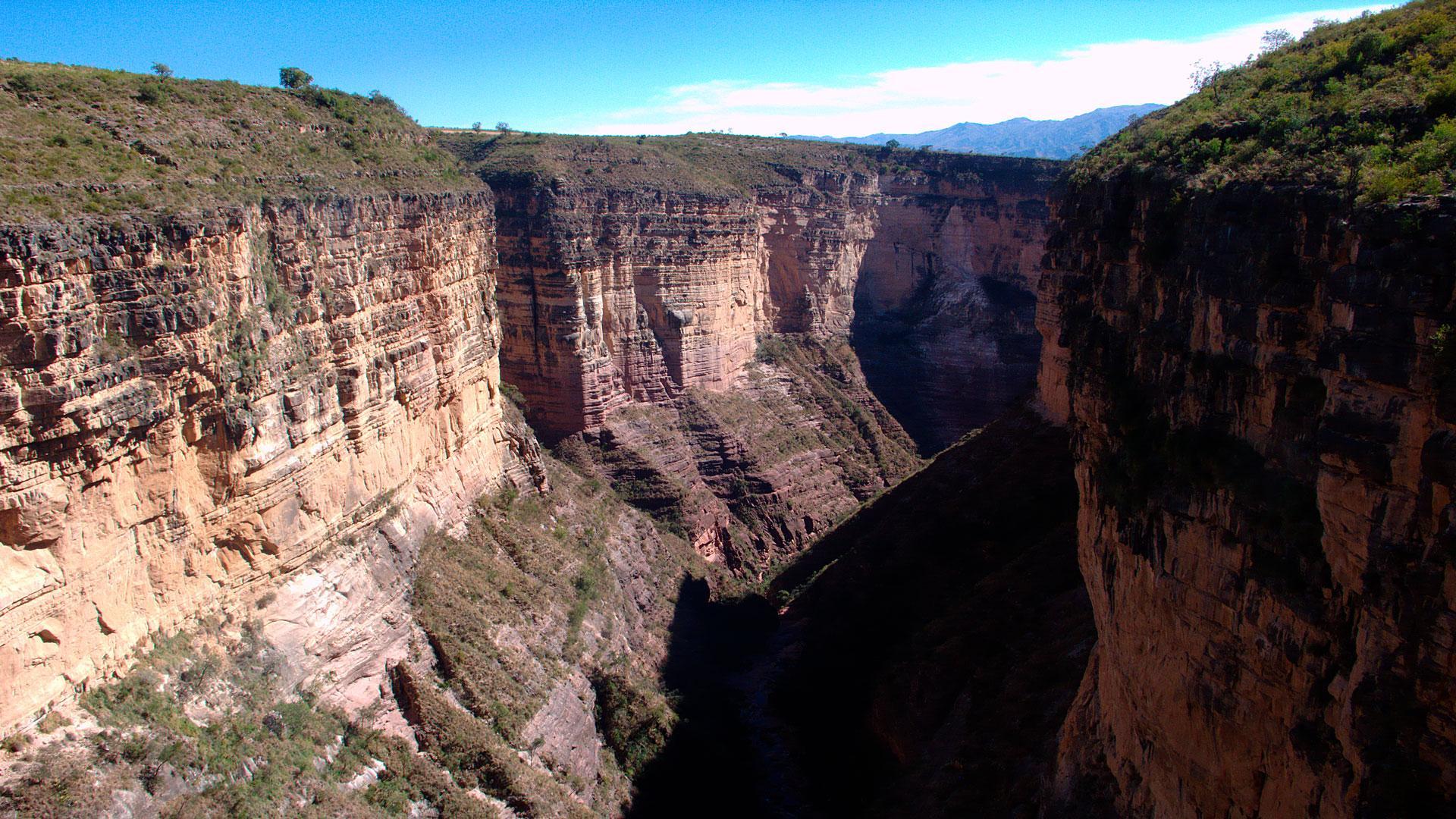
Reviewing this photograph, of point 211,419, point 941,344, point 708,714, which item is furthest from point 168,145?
point 941,344

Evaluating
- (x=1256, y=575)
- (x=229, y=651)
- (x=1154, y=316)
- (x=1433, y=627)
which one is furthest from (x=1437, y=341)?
(x=229, y=651)

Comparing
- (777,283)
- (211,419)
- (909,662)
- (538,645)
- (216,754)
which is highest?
(211,419)

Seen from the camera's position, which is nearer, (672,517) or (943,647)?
(943,647)

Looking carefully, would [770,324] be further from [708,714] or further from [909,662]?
[909,662]

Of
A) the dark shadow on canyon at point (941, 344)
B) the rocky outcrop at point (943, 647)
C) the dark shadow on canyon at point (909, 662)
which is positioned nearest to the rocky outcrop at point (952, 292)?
the dark shadow on canyon at point (941, 344)

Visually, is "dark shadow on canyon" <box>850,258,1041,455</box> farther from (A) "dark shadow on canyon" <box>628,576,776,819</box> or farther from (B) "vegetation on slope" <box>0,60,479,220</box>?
(B) "vegetation on slope" <box>0,60,479,220</box>

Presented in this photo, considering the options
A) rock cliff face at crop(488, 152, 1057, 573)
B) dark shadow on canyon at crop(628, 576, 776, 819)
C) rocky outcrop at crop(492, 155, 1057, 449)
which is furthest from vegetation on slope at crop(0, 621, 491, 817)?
rocky outcrop at crop(492, 155, 1057, 449)

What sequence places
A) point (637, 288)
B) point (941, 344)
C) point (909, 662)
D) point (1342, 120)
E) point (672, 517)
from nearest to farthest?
point (1342, 120) → point (909, 662) → point (672, 517) → point (637, 288) → point (941, 344)
